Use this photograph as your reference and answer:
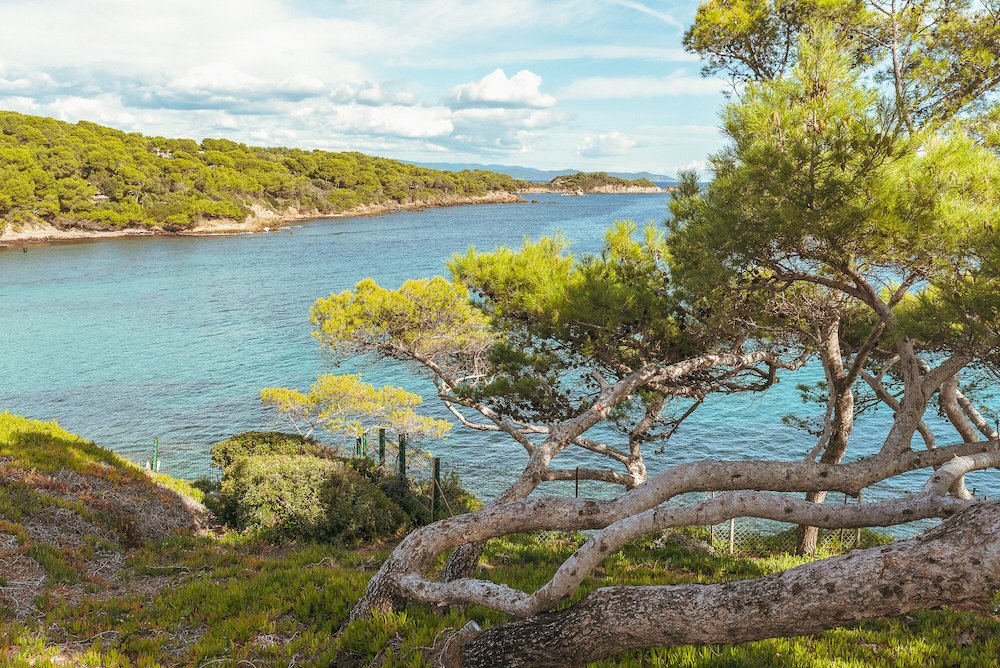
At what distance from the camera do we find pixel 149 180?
3361 inches

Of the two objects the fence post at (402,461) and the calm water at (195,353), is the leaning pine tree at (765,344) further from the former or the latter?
the calm water at (195,353)

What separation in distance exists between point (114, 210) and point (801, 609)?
93.6 meters

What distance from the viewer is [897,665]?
4652 mm

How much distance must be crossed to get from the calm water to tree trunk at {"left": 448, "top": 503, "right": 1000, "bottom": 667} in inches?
439

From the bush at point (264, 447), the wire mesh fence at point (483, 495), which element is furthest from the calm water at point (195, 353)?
the bush at point (264, 447)

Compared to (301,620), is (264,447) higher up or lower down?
lower down

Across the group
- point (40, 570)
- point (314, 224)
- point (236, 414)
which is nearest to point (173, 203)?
point (314, 224)

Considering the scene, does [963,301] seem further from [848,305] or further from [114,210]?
[114,210]

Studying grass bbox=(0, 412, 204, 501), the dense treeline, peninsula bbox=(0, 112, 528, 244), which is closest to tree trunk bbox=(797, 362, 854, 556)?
grass bbox=(0, 412, 204, 501)

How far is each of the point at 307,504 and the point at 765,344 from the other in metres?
7.74

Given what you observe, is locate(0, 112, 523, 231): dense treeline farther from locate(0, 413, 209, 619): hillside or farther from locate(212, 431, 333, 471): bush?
locate(0, 413, 209, 619): hillside

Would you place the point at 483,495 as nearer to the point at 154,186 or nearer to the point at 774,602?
the point at 774,602

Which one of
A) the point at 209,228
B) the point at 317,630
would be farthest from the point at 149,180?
the point at 317,630

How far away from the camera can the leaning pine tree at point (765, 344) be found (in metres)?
3.74
